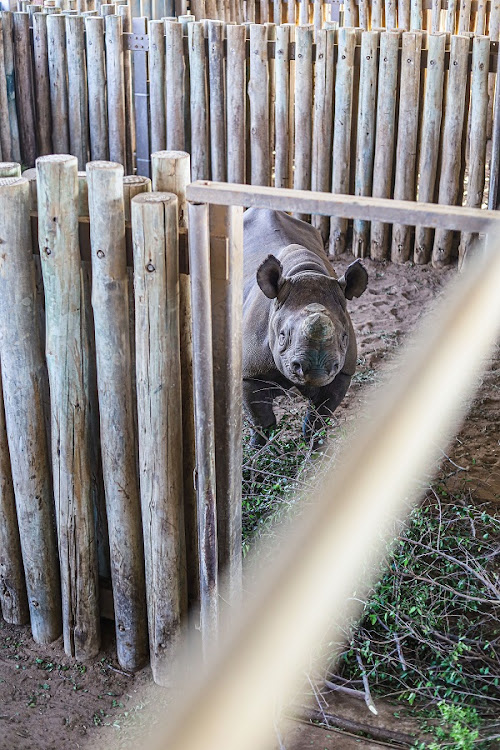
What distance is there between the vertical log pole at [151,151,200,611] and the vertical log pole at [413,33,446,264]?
5.69 metres

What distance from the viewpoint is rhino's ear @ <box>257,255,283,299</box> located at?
→ 4.89 metres

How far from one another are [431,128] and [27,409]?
6.15 m

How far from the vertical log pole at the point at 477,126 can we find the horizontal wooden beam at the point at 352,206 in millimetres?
6092

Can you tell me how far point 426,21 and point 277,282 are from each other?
11288mm

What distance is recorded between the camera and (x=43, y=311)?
3.68 m

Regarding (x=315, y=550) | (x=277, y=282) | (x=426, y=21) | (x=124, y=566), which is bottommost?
(x=124, y=566)

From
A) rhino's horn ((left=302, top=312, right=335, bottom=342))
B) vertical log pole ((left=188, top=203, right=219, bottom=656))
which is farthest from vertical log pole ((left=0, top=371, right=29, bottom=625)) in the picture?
rhino's horn ((left=302, top=312, right=335, bottom=342))

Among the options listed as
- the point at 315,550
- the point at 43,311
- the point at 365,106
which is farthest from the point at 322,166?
the point at 315,550

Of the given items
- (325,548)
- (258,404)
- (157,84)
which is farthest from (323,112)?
(325,548)

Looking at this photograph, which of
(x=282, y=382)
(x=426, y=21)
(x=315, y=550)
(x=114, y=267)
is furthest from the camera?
(x=426, y=21)

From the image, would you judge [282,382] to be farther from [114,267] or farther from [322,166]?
[322,166]

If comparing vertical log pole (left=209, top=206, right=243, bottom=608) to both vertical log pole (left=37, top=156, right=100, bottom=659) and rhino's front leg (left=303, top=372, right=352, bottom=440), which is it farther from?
rhino's front leg (left=303, top=372, right=352, bottom=440)

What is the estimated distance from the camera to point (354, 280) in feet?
16.6

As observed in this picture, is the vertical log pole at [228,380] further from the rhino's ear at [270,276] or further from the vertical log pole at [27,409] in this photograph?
the rhino's ear at [270,276]
